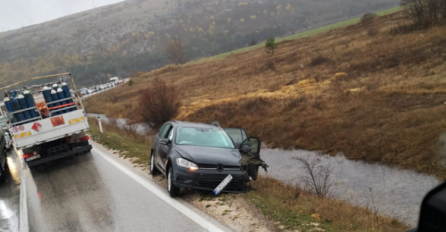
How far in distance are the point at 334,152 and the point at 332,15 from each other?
16408cm

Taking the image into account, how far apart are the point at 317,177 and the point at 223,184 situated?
6882 millimetres

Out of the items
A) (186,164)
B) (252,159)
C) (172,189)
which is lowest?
(252,159)

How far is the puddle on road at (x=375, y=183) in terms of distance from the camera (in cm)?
1082

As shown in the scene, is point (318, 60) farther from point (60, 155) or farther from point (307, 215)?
point (307, 215)

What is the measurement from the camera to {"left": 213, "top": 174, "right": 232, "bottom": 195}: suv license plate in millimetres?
8086

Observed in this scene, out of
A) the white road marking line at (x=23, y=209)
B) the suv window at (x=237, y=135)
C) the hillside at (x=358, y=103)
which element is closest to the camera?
the white road marking line at (x=23, y=209)

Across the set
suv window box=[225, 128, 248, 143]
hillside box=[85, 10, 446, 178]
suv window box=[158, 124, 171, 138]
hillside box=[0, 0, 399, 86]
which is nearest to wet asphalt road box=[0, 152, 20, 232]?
suv window box=[158, 124, 171, 138]

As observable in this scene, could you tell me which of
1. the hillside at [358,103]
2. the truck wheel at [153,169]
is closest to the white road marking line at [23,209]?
the truck wheel at [153,169]

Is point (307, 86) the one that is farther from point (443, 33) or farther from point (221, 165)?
point (221, 165)

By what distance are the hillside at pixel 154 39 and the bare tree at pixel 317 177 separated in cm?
13228

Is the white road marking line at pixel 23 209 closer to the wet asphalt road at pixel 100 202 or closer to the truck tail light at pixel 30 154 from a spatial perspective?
the wet asphalt road at pixel 100 202

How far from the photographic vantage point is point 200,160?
8.22m

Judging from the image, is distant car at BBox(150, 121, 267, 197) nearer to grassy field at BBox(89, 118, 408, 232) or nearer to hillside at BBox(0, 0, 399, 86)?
grassy field at BBox(89, 118, 408, 232)

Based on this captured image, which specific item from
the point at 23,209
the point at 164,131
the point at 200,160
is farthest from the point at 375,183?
the point at 23,209
